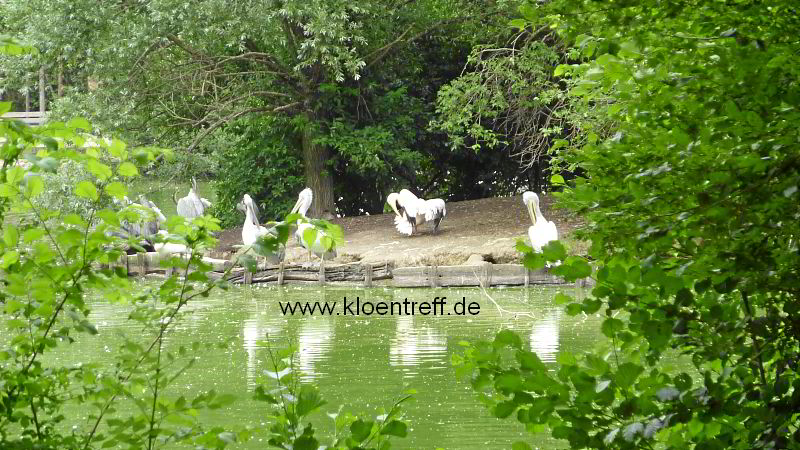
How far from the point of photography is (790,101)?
2508 mm

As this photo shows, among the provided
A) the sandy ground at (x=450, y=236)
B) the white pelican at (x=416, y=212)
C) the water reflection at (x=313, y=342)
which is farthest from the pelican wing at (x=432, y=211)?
the water reflection at (x=313, y=342)

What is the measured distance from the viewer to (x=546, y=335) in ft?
40.8

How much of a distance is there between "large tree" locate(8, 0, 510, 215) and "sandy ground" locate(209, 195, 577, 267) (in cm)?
222

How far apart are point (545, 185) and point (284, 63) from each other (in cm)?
705

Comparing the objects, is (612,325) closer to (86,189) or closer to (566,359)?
(566,359)

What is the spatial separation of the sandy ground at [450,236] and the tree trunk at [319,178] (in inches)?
18.9

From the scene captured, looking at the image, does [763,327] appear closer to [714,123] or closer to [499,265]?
[714,123]

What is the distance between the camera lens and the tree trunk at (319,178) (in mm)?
25000

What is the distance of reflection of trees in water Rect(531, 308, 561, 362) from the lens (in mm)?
10988

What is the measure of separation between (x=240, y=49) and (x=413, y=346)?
1063cm

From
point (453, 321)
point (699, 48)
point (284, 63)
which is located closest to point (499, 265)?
point (453, 321)

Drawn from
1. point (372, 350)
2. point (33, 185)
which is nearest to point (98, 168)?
point (33, 185)

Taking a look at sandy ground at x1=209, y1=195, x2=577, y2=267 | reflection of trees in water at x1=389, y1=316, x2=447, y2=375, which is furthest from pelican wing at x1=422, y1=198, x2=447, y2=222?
reflection of trees in water at x1=389, y1=316, x2=447, y2=375

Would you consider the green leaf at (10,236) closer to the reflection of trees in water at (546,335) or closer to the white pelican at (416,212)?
the reflection of trees in water at (546,335)
